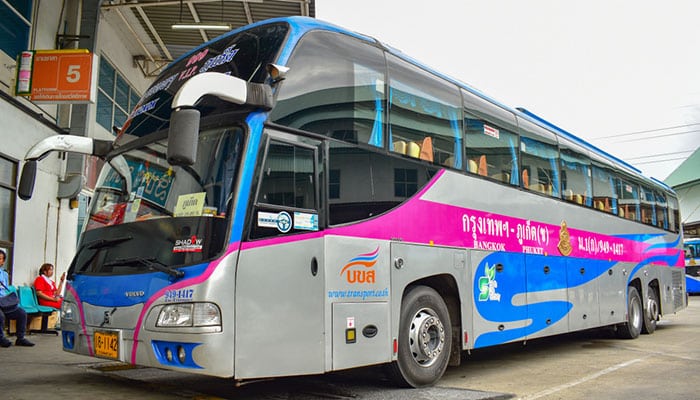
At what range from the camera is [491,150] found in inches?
345

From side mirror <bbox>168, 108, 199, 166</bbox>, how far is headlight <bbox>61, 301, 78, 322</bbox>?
2319 millimetres

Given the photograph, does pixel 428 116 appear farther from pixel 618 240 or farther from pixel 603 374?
pixel 618 240

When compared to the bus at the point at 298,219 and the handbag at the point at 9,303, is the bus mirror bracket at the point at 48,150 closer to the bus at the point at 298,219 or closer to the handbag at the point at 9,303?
the bus at the point at 298,219

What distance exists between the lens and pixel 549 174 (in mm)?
10383

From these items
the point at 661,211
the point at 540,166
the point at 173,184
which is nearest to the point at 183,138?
the point at 173,184

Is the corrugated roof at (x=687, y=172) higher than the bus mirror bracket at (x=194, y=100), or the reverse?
the corrugated roof at (x=687, y=172)

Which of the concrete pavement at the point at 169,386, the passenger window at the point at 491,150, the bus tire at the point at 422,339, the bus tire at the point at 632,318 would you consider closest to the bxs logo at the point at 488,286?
the bus tire at the point at 422,339

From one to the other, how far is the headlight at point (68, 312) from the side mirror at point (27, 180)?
1168 millimetres

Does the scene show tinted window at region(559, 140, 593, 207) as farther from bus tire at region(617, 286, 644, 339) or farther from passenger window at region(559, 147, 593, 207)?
bus tire at region(617, 286, 644, 339)

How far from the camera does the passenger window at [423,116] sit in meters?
7.09


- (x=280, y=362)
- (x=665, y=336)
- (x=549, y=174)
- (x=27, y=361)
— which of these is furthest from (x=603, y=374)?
(x=27, y=361)

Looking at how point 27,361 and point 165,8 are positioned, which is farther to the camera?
point 165,8

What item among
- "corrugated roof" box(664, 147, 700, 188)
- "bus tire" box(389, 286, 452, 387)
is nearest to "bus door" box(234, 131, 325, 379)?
"bus tire" box(389, 286, 452, 387)

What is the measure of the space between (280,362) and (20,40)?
10638 millimetres
